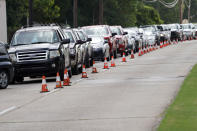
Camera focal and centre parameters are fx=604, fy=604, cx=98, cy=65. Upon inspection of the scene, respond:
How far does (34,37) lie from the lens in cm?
2234

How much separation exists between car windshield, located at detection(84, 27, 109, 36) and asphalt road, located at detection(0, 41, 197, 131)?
1506 cm

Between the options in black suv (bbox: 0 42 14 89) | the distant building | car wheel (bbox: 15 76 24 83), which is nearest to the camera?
black suv (bbox: 0 42 14 89)

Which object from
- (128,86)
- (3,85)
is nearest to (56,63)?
(3,85)

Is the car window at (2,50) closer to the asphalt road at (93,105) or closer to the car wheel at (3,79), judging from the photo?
the car wheel at (3,79)

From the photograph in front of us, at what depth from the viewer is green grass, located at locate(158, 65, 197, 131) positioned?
985 centimetres

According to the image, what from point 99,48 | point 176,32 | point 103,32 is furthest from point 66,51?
point 176,32

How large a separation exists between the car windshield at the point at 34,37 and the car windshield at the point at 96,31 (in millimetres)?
13442

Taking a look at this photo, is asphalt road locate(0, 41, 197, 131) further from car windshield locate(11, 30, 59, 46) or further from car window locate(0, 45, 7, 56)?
car windshield locate(11, 30, 59, 46)

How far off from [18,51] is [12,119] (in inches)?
372

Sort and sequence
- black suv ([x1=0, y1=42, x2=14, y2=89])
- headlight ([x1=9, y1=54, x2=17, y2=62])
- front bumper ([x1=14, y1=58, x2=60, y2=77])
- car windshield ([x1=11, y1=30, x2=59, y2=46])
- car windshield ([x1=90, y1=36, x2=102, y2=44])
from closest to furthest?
black suv ([x1=0, y1=42, x2=14, y2=89]) → front bumper ([x1=14, y1=58, x2=60, y2=77]) → headlight ([x1=9, y1=54, x2=17, y2=62]) → car windshield ([x1=11, y1=30, x2=59, y2=46]) → car windshield ([x1=90, y1=36, x2=102, y2=44])

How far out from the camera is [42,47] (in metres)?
21.2

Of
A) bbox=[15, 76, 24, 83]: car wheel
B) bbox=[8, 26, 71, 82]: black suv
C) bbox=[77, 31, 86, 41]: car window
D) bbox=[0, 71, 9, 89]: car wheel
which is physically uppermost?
bbox=[77, 31, 86, 41]: car window

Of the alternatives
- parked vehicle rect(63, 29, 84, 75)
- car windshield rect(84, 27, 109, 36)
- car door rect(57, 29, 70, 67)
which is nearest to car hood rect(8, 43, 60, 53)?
car door rect(57, 29, 70, 67)

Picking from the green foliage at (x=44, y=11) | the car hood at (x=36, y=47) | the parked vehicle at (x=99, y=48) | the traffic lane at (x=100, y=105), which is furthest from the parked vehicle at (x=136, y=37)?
the traffic lane at (x=100, y=105)
